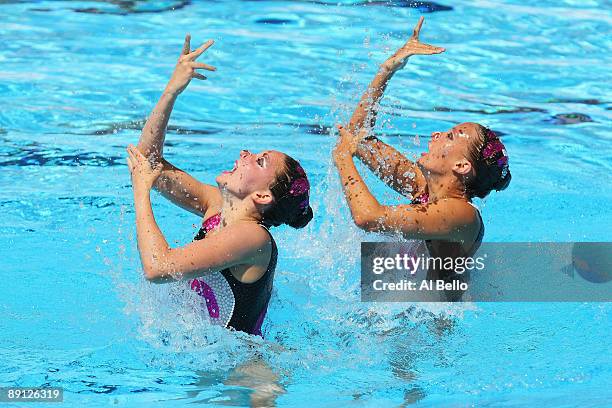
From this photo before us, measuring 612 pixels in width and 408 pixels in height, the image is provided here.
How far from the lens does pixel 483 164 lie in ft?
14.8

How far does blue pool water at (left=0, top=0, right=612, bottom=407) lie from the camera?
4289mm

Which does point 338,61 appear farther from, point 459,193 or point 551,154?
point 459,193

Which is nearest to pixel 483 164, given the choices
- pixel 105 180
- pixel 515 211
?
pixel 515 211

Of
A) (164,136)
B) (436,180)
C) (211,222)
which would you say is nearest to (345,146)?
(436,180)

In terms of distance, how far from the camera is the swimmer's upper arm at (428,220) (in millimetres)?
4156

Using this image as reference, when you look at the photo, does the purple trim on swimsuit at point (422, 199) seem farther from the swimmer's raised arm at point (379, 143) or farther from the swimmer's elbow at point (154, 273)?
the swimmer's elbow at point (154, 273)

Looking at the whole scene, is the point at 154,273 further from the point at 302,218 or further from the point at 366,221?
the point at 366,221

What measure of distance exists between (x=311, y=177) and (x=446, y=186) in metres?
2.72

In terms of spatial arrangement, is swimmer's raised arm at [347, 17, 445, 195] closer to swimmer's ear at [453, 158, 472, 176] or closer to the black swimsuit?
swimmer's ear at [453, 158, 472, 176]

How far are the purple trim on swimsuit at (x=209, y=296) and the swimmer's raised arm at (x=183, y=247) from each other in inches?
10.5

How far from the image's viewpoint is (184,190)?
4.45 m

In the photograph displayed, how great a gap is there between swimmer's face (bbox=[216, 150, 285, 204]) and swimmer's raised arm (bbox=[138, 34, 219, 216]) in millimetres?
382

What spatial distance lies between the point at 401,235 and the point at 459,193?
0.42m

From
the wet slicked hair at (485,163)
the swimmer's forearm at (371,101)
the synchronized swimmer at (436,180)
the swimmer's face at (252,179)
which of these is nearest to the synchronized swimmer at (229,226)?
→ the swimmer's face at (252,179)
